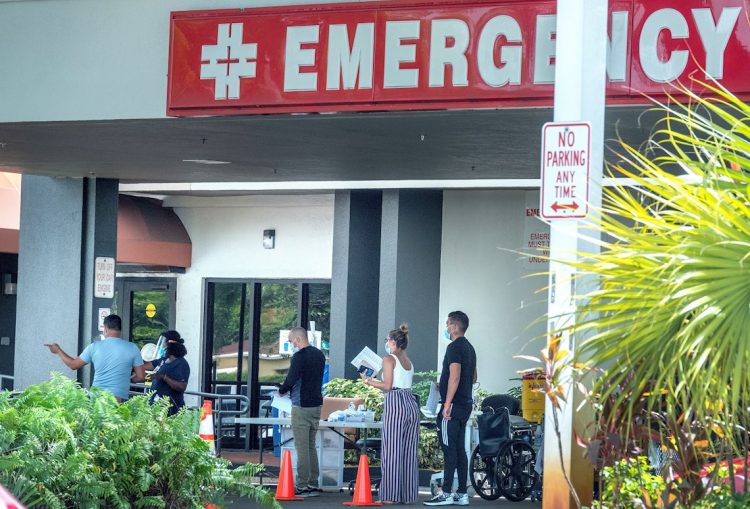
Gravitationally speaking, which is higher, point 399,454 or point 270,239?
point 270,239

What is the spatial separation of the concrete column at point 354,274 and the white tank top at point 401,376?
4988 mm

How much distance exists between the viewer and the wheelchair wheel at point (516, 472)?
1308 cm

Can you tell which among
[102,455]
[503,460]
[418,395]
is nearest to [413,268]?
[418,395]

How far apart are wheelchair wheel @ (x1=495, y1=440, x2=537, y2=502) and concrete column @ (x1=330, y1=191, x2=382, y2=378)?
4.86 metres

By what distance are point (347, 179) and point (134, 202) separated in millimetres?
5450

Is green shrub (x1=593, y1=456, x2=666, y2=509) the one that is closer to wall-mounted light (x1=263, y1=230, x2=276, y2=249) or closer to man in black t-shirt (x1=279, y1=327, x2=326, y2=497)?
man in black t-shirt (x1=279, y1=327, x2=326, y2=497)

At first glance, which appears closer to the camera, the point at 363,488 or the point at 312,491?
the point at 363,488

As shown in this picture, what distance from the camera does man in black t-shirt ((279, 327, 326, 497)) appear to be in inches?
511

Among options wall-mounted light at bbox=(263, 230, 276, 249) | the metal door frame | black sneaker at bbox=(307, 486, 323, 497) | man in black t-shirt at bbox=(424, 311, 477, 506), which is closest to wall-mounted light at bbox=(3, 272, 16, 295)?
the metal door frame

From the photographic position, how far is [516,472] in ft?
43.1

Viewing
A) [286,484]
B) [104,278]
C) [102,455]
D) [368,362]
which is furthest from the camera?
[104,278]

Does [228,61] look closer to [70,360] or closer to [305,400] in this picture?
[305,400]

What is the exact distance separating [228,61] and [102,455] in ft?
14.9

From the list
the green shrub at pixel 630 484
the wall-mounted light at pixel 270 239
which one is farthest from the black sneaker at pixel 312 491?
the green shrub at pixel 630 484
